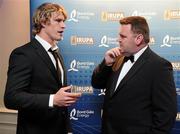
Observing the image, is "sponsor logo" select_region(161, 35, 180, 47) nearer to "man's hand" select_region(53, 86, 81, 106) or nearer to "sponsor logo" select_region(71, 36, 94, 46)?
"sponsor logo" select_region(71, 36, 94, 46)

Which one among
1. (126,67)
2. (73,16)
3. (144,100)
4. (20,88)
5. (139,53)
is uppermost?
(73,16)

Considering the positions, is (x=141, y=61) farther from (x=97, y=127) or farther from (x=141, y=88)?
(x=97, y=127)

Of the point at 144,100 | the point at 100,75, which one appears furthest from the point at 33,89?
the point at 144,100

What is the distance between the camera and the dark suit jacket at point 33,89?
1.83 metres

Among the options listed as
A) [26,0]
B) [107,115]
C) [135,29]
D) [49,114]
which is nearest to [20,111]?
[49,114]

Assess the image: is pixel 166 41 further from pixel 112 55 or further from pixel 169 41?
pixel 112 55

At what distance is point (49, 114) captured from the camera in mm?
2039

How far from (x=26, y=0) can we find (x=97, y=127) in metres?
1.41

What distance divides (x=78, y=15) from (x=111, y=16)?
29 cm

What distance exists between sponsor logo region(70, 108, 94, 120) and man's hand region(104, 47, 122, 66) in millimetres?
555

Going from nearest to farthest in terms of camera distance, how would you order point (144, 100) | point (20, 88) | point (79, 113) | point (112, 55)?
point (20, 88) < point (144, 100) < point (112, 55) < point (79, 113)

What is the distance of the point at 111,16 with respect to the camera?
261 centimetres

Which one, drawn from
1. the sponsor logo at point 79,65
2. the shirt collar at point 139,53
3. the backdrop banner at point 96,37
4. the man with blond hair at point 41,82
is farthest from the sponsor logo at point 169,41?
the man with blond hair at point 41,82

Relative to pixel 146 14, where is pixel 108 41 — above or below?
below
